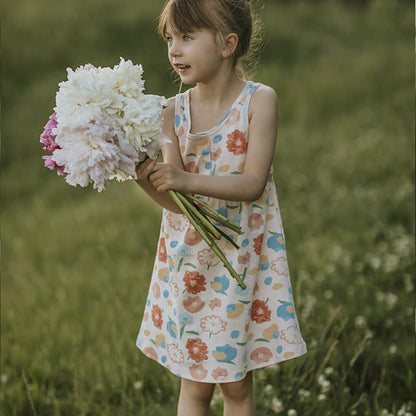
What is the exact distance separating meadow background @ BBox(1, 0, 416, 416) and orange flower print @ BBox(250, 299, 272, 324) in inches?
22.7

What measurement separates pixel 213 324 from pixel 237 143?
71 cm

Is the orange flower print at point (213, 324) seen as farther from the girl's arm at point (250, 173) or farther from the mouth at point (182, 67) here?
the mouth at point (182, 67)

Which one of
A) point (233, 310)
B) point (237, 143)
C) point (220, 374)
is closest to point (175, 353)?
point (220, 374)

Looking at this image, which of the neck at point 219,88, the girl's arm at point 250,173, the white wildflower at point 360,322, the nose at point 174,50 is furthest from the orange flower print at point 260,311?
the white wildflower at point 360,322

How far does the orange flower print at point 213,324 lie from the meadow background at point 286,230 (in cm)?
68

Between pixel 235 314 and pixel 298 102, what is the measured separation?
7.21 m

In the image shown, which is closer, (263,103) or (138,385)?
(263,103)

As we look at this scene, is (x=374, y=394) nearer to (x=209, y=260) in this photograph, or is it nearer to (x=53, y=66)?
(x=209, y=260)

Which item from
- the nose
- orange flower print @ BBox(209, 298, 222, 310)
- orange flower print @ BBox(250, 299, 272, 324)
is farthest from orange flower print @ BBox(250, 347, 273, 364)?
the nose

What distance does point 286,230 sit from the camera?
17.6 ft

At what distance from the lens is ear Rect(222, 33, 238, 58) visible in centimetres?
236

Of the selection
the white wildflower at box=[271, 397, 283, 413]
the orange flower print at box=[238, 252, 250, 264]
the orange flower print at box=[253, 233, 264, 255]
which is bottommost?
the white wildflower at box=[271, 397, 283, 413]

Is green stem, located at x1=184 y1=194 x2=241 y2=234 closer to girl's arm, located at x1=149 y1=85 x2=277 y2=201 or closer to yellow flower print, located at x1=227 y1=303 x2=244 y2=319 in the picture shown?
girl's arm, located at x1=149 y1=85 x2=277 y2=201

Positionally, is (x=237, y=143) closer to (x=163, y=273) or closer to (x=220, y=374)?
(x=163, y=273)
